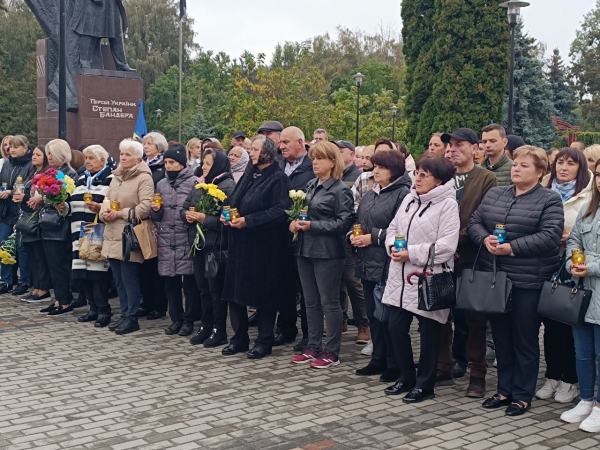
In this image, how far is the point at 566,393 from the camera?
18.9ft

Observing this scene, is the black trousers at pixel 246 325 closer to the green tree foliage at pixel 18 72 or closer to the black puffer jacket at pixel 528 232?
the black puffer jacket at pixel 528 232

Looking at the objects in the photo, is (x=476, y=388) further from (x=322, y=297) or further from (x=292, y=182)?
(x=292, y=182)

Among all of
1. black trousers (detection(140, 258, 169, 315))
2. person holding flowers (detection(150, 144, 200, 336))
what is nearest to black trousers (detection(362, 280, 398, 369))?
person holding flowers (detection(150, 144, 200, 336))

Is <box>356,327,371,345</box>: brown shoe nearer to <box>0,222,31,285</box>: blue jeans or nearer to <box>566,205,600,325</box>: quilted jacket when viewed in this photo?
<box>566,205,600,325</box>: quilted jacket

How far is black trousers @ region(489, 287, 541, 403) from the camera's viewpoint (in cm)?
545

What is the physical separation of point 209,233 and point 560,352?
350 cm

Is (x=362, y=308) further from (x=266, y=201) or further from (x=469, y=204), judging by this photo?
(x=469, y=204)

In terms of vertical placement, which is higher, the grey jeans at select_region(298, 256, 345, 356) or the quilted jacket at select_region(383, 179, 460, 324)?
the quilted jacket at select_region(383, 179, 460, 324)

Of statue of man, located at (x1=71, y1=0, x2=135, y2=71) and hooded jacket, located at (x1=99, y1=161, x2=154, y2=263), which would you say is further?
statue of man, located at (x1=71, y1=0, x2=135, y2=71)

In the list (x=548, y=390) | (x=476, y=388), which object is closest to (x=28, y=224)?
(x=476, y=388)

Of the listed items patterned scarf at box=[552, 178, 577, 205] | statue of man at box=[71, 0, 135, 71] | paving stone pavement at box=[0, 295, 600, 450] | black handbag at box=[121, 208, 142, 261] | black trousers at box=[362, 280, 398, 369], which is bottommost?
paving stone pavement at box=[0, 295, 600, 450]

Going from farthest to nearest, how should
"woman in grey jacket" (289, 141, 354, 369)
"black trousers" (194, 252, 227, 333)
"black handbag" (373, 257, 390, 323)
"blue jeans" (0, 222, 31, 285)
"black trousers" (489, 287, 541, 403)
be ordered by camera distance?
"blue jeans" (0, 222, 31, 285), "black trousers" (194, 252, 227, 333), "woman in grey jacket" (289, 141, 354, 369), "black handbag" (373, 257, 390, 323), "black trousers" (489, 287, 541, 403)

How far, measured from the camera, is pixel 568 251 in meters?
5.34

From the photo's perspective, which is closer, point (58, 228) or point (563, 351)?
point (563, 351)
